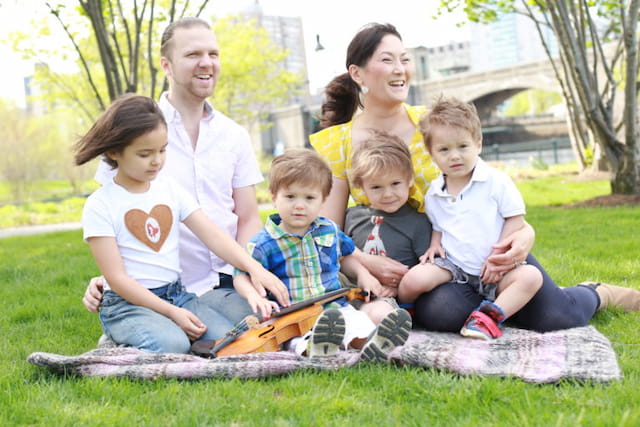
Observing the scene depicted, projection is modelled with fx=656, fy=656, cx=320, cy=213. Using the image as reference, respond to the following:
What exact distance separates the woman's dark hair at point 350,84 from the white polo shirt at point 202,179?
2.45ft

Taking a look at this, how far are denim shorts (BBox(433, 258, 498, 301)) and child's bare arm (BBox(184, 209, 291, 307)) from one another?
788 millimetres

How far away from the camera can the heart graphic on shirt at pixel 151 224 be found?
120 inches

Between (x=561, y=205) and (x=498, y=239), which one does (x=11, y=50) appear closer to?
(x=561, y=205)

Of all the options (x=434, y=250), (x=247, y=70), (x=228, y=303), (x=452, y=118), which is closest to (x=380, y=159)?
(x=452, y=118)

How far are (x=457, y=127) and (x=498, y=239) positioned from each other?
572 millimetres

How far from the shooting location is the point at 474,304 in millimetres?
3162

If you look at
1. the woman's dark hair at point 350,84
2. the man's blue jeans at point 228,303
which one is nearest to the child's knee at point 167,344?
the man's blue jeans at point 228,303

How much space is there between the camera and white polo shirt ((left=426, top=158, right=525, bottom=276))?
3.13m

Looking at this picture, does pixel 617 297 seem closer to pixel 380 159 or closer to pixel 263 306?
pixel 380 159

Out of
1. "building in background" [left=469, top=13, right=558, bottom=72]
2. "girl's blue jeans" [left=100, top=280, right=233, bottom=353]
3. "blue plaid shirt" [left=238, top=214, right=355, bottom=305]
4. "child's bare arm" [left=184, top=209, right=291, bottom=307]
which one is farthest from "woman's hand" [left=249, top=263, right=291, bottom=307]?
"building in background" [left=469, top=13, right=558, bottom=72]

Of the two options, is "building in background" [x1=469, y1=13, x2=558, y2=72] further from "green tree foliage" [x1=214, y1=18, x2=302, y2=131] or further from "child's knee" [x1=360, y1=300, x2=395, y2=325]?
"child's knee" [x1=360, y1=300, x2=395, y2=325]

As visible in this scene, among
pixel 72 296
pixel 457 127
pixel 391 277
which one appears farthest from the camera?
pixel 72 296

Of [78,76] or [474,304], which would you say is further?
[78,76]

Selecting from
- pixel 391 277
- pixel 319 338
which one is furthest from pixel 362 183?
pixel 319 338
